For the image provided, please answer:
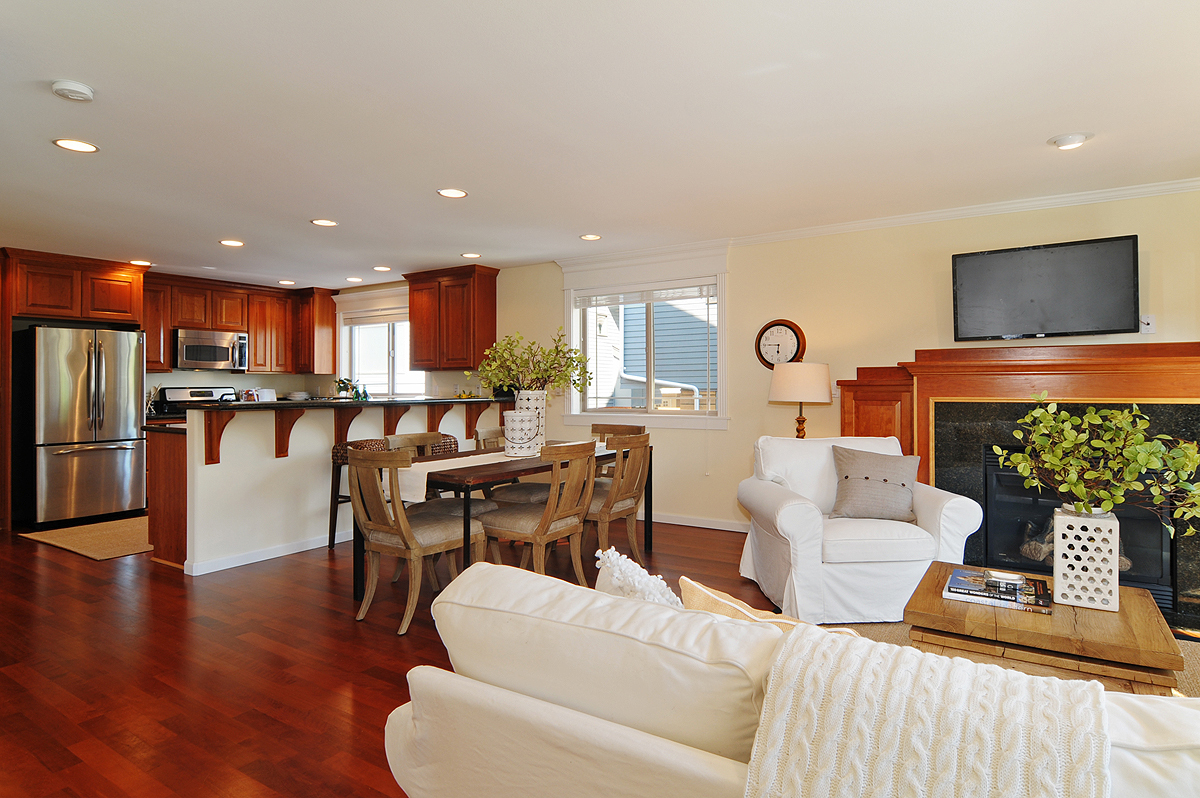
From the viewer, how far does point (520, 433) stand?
13.4 ft

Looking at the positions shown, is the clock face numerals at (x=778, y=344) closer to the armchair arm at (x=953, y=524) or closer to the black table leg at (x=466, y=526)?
the armchair arm at (x=953, y=524)

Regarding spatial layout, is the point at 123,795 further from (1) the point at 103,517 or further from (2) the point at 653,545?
(1) the point at 103,517

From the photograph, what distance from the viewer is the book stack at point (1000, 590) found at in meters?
2.17

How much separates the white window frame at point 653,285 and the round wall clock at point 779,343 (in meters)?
0.30

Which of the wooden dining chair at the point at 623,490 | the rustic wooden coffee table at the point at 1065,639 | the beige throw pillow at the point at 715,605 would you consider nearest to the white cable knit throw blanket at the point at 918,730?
the beige throw pillow at the point at 715,605

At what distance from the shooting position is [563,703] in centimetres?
97

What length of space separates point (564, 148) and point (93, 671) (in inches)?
118

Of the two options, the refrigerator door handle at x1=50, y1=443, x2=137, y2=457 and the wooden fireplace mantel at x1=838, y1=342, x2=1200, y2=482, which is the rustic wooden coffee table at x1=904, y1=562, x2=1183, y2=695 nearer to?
the wooden fireplace mantel at x1=838, y1=342, x2=1200, y2=482

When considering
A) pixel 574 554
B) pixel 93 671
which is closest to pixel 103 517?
pixel 93 671

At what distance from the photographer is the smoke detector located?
8.06ft

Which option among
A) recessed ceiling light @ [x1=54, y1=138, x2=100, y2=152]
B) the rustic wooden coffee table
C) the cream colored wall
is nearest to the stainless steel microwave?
recessed ceiling light @ [x1=54, y1=138, x2=100, y2=152]

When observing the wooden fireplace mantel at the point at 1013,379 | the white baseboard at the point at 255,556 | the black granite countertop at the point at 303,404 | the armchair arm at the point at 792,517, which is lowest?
the white baseboard at the point at 255,556

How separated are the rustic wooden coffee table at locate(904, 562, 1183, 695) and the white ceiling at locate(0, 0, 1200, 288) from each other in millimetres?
1856

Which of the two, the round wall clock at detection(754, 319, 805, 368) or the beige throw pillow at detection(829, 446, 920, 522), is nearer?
the beige throw pillow at detection(829, 446, 920, 522)
